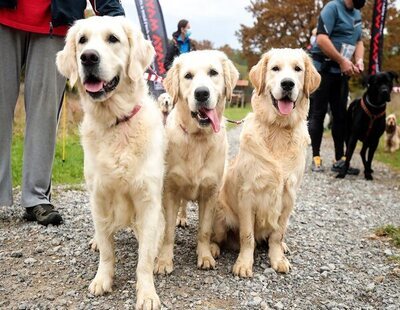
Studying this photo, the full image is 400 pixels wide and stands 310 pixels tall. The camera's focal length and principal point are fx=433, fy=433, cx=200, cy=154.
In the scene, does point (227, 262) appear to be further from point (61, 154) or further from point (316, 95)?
point (61, 154)

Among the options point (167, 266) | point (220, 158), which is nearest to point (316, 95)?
point (220, 158)

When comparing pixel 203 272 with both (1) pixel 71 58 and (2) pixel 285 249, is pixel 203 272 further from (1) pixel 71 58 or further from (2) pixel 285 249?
(1) pixel 71 58

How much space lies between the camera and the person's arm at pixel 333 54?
19.6 ft

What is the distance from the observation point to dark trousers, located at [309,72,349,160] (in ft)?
20.9

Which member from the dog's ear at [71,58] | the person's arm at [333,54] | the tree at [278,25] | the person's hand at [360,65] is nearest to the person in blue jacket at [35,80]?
the dog's ear at [71,58]

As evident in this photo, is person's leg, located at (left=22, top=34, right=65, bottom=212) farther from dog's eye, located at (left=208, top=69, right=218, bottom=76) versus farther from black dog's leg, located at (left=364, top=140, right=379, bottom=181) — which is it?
black dog's leg, located at (left=364, top=140, right=379, bottom=181)

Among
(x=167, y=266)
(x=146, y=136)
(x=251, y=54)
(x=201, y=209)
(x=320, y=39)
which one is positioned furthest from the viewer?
(x=251, y=54)

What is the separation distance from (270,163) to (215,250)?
0.79 metres

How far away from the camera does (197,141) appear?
115 inches

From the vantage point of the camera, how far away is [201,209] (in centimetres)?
309

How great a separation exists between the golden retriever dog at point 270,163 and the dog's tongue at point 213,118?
0.29 meters

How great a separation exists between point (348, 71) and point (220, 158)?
3.86m

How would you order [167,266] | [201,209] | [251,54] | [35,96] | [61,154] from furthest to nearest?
[251,54] < [61,154] < [35,96] < [201,209] < [167,266]

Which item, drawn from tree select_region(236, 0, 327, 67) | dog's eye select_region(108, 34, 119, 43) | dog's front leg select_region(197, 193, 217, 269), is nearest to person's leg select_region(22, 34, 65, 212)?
dog's eye select_region(108, 34, 119, 43)
